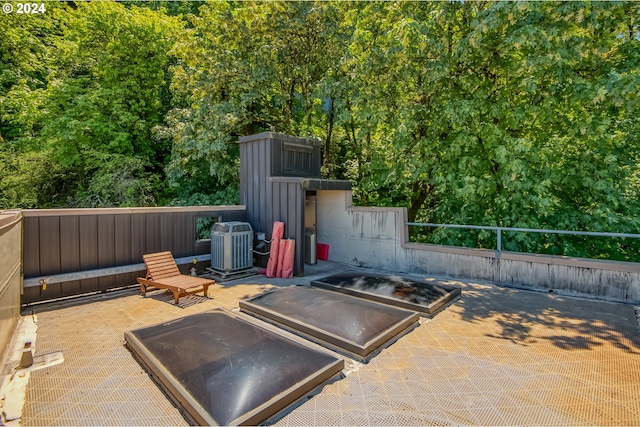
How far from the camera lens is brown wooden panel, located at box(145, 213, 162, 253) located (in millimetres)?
5805

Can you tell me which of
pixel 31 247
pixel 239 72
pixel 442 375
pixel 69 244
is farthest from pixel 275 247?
pixel 239 72

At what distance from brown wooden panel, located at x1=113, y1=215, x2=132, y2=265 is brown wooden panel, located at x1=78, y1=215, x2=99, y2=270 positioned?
284 millimetres

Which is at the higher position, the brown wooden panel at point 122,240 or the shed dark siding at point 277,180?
the shed dark siding at point 277,180

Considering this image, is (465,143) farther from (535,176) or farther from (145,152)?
(145,152)

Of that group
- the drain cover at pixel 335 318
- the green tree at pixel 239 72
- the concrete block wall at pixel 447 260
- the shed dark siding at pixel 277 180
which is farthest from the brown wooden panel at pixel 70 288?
the green tree at pixel 239 72

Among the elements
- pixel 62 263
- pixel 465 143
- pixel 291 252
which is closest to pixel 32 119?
pixel 62 263

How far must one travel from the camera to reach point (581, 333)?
3.76 meters

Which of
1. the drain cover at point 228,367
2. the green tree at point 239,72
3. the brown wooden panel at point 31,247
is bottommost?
the drain cover at point 228,367

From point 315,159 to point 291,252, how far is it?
8.58 feet

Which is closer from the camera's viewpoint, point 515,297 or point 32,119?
point 515,297

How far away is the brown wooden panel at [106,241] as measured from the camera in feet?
17.2

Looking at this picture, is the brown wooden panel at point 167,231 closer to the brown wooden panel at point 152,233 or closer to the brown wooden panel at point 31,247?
the brown wooden panel at point 152,233

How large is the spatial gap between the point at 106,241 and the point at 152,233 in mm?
735

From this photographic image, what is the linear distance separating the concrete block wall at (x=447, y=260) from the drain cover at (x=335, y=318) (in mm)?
2595
